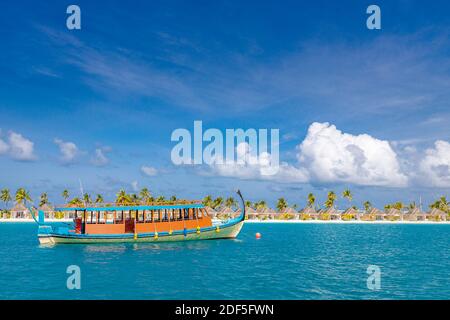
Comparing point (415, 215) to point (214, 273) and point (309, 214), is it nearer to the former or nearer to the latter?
point (309, 214)

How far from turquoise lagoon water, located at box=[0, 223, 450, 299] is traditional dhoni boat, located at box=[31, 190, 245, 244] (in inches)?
47.9

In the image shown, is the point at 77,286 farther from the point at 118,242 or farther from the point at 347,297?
the point at 118,242

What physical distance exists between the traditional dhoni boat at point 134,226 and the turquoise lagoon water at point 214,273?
1.22 metres

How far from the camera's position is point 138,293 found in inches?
751

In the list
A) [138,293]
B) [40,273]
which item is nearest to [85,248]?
[40,273]

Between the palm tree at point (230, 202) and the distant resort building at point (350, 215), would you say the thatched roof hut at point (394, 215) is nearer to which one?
the distant resort building at point (350, 215)

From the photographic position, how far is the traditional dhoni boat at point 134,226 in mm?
38500

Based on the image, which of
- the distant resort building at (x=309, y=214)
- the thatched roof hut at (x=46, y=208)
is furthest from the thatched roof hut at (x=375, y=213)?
the thatched roof hut at (x=46, y=208)

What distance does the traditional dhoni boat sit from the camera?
126 feet

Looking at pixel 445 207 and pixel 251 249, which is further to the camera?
pixel 445 207

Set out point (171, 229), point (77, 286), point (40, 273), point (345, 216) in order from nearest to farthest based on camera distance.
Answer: point (77, 286) → point (40, 273) → point (171, 229) → point (345, 216)

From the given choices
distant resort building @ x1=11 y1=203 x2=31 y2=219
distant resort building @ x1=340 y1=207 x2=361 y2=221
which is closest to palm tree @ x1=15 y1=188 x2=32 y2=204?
distant resort building @ x1=11 y1=203 x2=31 y2=219
